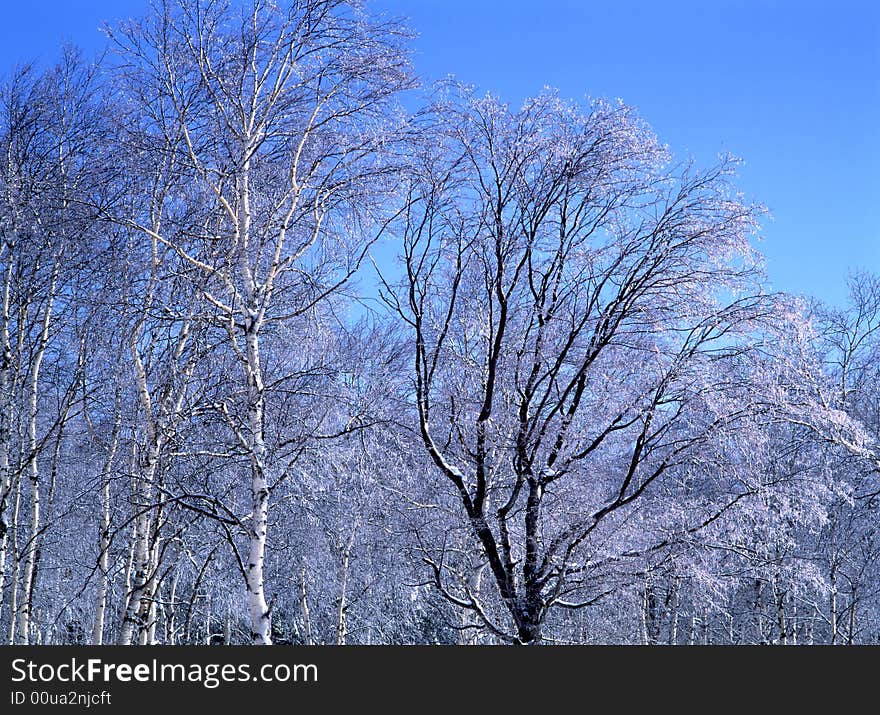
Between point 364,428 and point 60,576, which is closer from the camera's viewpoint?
point 364,428

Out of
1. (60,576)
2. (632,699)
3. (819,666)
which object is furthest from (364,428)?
(60,576)

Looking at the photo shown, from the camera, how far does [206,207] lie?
9922mm

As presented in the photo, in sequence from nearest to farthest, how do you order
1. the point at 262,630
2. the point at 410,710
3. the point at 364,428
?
the point at 410,710 → the point at 262,630 → the point at 364,428

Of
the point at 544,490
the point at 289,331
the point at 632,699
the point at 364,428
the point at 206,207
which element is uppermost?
the point at 206,207

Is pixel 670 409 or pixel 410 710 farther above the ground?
pixel 670 409

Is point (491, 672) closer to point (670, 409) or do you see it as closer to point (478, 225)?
point (670, 409)

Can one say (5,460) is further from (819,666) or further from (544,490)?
(819,666)

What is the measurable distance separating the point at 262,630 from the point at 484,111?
5.77m

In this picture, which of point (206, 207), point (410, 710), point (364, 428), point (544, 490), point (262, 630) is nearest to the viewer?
point (410, 710)

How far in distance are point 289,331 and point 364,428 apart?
1481mm

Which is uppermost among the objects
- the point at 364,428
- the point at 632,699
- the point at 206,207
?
the point at 206,207

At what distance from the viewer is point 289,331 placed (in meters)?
9.03

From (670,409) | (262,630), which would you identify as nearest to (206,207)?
(262,630)

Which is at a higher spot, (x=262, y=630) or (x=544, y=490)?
(x=544, y=490)
